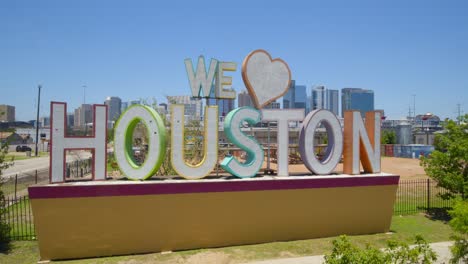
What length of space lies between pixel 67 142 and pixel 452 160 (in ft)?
61.4

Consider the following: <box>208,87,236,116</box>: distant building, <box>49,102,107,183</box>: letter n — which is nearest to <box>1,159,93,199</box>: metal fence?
<box>208,87,236,116</box>: distant building

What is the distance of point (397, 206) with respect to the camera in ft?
69.2

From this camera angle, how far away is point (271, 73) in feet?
45.4

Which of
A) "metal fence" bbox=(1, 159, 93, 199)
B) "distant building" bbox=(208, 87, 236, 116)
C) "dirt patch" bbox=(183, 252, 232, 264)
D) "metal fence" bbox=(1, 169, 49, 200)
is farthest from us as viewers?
"metal fence" bbox=(1, 159, 93, 199)

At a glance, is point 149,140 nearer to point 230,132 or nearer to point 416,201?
point 230,132

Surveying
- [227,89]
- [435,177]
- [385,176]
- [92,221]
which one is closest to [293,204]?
[385,176]

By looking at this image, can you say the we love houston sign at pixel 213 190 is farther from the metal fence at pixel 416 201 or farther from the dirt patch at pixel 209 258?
the metal fence at pixel 416 201

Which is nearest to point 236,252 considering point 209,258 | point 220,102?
point 209,258

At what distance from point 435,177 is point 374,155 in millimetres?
6446

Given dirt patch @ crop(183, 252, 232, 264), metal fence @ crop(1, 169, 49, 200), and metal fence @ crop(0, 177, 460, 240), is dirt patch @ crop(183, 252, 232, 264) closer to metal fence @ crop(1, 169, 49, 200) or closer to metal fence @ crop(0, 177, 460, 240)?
metal fence @ crop(0, 177, 460, 240)

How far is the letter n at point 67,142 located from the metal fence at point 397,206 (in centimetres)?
487

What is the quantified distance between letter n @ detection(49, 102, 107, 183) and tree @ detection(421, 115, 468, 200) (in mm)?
17026

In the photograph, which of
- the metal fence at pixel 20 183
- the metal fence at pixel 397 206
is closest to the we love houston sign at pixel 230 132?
the metal fence at pixel 397 206

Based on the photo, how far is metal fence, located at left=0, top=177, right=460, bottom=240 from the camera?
15.4m
